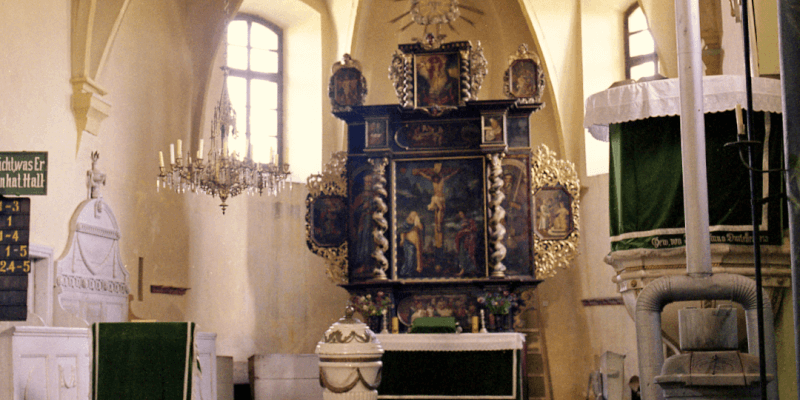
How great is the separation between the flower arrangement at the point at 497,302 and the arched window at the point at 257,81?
427 cm

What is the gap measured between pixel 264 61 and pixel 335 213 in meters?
3.51

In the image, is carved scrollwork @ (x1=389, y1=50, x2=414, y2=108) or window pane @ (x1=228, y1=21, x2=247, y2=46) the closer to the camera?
carved scrollwork @ (x1=389, y1=50, x2=414, y2=108)

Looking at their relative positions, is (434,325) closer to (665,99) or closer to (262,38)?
(665,99)

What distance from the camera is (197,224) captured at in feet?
40.0

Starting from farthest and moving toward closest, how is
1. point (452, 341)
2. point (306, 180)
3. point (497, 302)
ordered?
point (306, 180) < point (497, 302) < point (452, 341)

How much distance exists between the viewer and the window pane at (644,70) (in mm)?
13000

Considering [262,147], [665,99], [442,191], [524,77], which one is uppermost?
[524,77]

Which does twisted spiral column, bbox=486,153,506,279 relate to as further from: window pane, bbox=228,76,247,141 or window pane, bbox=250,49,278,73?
window pane, bbox=250,49,278,73

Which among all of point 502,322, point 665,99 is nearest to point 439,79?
point 502,322

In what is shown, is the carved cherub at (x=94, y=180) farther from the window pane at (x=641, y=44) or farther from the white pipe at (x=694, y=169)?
the window pane at (x=641, y=44)

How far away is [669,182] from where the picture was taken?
6.55 metres

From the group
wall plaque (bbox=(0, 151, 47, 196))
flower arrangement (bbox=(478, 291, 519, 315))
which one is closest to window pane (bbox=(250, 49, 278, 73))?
flower arrangement (bbox=(478, 291, 519, 315))

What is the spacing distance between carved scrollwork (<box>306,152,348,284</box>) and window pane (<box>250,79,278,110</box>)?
7.87 feet

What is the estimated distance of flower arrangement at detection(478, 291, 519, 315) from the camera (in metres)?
10.8
